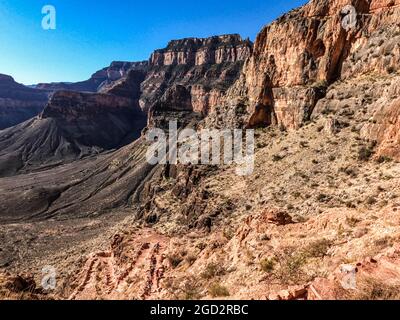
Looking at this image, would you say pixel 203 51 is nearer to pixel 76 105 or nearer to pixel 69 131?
pixel 76 105

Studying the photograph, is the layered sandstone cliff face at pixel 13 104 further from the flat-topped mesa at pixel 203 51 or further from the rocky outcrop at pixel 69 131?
the flat-topped mesa at pixel 203 51

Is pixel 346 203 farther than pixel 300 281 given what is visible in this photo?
Yes

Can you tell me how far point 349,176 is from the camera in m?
25.2

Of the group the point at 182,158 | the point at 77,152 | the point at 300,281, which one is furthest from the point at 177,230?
the point at 77,152

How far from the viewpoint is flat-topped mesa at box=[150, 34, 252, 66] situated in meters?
138

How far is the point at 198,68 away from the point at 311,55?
11044 centimetres

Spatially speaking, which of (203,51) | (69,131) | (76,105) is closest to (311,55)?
(69,131)

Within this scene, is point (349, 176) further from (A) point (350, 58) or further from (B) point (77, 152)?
(B) point (77, 152)

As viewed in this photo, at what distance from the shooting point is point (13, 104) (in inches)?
7269

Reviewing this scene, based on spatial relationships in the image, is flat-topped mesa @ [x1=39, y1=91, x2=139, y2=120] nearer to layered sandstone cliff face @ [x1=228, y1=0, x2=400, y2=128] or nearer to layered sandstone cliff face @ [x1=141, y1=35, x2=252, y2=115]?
layered sandstone cliff face @ [x1=141, y1=35, x2=252, y2=115]

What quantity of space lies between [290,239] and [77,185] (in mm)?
73619

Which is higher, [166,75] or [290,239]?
[166,75]
